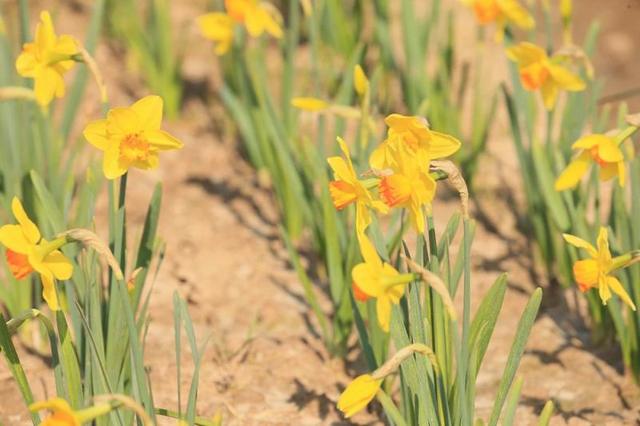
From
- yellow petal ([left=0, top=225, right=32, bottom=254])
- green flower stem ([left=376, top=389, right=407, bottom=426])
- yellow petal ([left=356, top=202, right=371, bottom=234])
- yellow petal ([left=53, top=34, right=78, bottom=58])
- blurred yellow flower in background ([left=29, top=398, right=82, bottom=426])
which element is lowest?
green flower stem ([left=376, top=389, right=407, bottom=426])

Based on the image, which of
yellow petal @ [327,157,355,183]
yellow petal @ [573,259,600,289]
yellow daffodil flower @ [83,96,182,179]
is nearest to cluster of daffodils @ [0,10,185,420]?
yellow daffodil flower @ [83,96,182,179]

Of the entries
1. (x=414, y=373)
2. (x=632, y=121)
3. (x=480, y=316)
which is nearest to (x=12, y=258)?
(x=414, y=373)

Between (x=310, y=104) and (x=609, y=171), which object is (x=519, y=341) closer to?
(x=609, y=171)

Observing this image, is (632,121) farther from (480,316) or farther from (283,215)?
(283,215)

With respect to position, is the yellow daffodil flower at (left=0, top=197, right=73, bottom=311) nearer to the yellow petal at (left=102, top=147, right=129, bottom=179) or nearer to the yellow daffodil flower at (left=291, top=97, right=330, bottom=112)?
the yellow petal at (left=102, top=147, right=129, bottom=179)

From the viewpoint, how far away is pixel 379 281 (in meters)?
1.56

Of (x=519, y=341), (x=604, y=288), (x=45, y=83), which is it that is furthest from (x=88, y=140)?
(x=604, y=288)

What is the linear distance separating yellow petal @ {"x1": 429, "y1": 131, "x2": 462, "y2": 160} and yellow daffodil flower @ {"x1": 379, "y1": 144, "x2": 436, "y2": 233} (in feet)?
0.15

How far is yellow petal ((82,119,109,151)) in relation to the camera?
1.82 m

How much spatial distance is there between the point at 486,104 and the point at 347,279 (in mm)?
1596

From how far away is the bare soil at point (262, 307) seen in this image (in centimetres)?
236

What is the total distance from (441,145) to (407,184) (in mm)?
101

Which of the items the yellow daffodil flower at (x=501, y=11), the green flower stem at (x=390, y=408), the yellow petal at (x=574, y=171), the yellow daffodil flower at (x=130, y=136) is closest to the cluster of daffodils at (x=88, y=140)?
the yellow daffodil flower at (x=130, y=136)

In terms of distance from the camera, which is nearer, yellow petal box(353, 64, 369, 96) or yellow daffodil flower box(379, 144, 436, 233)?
yellow daffodil flower box(379, 144, 436, 233)
